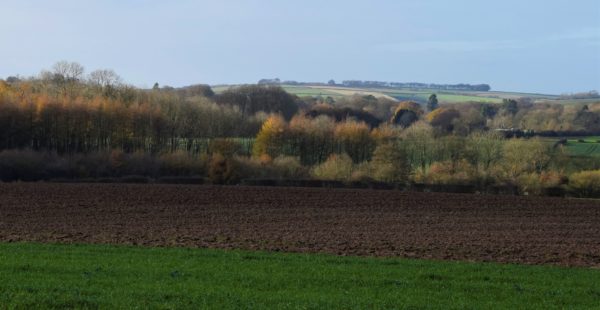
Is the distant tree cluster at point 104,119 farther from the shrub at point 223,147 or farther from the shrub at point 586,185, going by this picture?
the shrub at point 586,185

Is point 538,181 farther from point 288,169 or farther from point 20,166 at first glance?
point 20,166

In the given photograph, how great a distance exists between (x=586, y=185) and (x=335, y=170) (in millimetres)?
19843

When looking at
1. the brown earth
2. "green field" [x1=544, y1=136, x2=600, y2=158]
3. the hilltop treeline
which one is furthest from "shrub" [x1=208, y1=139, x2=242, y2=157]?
"green field" [x1=544, y1=136, x2=600, y2=158]

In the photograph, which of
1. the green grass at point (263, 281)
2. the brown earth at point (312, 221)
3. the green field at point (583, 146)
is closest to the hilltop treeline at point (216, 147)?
the green field at point (583, 146)

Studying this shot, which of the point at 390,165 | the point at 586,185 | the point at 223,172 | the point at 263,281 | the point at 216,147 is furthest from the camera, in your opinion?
the point at 216,147

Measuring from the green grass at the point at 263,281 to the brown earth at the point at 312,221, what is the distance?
11.7 ft

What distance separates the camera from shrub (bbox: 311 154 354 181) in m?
56.7

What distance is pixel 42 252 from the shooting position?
57.8 feet

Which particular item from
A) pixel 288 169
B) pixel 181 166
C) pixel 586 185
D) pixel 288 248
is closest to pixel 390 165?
pixel 288 169

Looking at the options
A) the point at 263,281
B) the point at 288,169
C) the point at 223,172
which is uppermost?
the point at 263,281

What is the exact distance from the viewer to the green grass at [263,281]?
11.7 m

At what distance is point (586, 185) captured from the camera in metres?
52.8

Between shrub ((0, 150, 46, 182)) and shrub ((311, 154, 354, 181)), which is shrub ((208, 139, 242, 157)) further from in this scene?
shrub ((0, 150, 46, 182))

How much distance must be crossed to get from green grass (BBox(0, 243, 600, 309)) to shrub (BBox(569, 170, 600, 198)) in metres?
37.4
